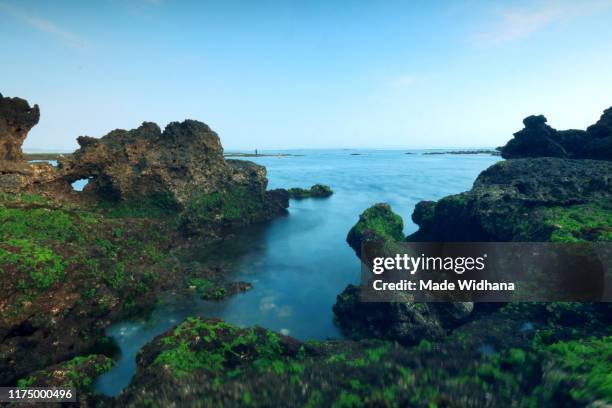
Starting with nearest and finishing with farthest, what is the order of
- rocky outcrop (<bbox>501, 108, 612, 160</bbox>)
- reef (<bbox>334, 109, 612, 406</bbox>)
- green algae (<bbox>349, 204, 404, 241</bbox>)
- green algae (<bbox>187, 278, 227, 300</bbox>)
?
1. reef (<bbox>334, 109, 612, 406</bbox>)
2. green algae (<bbox>187, 278, 227, 300</bbox>)
3. green algae (<bbox>349, 204, 404, 241</bbox>)
4. rocky outcrop (<bbox>501, 108, 612, 160</bbox>)

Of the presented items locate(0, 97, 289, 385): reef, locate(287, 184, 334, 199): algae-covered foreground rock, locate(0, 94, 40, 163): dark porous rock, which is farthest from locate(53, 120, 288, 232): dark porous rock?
locate(287, 184, 334, 199): algae-covered foreground rock

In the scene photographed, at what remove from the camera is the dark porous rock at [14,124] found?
2636 centimetres

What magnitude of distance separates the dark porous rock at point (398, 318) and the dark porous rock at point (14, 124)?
30.1m

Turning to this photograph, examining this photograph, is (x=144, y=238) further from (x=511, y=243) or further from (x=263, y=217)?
(x=511, y=243)

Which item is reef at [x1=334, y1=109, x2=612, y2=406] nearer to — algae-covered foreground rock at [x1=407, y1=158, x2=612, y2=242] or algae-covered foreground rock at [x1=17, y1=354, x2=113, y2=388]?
algae-covered foreground rock at [x1=407, y1=158, x2=612, y2=242]

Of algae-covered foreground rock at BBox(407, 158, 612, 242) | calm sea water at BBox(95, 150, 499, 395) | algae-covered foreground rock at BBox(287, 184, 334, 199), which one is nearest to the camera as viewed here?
calm sea water at BBox(95, 150, 499, 395)

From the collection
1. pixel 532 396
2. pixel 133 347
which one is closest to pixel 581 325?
pixel 532 396

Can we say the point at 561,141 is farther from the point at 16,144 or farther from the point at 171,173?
the point at 16,144

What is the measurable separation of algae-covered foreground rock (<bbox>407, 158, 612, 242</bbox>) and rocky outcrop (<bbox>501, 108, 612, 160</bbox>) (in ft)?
21.5

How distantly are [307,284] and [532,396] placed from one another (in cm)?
1978

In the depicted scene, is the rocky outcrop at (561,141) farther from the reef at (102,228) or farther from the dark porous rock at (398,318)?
the reef at (102,228)

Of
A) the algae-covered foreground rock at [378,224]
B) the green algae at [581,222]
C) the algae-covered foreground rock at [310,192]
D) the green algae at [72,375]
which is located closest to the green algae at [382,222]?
the algae-covered foreground rock at [378,224]

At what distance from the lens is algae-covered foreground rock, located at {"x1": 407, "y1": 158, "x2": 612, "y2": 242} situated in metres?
19.2

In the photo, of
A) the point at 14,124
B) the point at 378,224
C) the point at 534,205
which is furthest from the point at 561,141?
the point at 14,124
